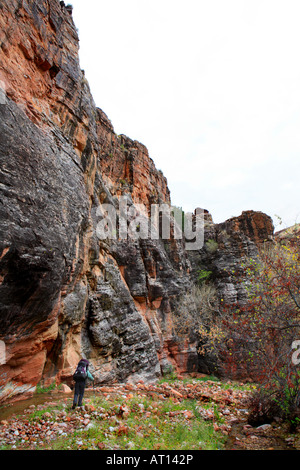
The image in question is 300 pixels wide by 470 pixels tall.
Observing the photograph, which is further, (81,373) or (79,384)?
(81,373)

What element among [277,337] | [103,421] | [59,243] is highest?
[59,243]

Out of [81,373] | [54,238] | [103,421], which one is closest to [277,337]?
[103,421]

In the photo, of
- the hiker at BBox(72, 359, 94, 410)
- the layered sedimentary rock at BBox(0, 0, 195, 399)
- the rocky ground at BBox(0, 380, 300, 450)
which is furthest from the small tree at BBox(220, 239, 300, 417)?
the layered sedimentary rock at BBox(0, 0, 195, 399)

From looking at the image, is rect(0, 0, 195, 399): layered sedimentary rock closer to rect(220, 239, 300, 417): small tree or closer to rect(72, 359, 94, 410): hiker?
rect(72, 359, 94, 410): hiker

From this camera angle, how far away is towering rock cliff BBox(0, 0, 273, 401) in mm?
7733

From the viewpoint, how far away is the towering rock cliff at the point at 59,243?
7733 mm

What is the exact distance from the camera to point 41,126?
10273 mm

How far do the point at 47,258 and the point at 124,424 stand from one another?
18.8 feet

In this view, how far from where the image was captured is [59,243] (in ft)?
30.3

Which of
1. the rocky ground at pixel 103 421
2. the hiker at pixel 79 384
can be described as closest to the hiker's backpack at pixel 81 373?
the hiker at pixel 79 384

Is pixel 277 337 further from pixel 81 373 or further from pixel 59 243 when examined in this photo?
pixel 59 243

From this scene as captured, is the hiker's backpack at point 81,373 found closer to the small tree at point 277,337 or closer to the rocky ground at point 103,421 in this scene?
the rocky ground at point 103,421

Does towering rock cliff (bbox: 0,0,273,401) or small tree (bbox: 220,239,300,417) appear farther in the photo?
towering rock cliff (bbox: 0,0,273,401)

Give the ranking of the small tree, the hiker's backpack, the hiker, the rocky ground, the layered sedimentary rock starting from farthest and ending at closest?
1. the hiker's backpack
2. the hiker
3. the layered sedimentary rock
4. the small tree
5. the rocky ground
